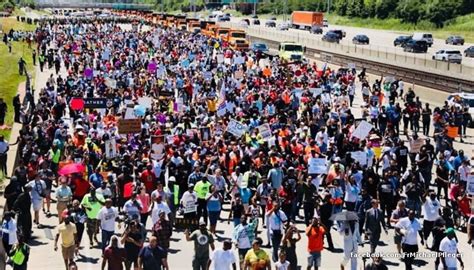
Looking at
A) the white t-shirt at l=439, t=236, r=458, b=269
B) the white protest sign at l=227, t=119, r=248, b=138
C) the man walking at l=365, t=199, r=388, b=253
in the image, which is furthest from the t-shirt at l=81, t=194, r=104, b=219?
the white protest sign at l=227, t=119, r=248, b=138

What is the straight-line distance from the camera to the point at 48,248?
15484 mm

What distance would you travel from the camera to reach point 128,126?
21.6 m

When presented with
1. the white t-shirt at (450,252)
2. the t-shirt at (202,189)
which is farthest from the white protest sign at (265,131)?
the white t-shirt at (450,252)

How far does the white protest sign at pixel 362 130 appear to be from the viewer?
68.9 feet

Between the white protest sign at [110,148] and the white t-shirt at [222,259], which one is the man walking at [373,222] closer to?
the white t-shirt at [222,259]

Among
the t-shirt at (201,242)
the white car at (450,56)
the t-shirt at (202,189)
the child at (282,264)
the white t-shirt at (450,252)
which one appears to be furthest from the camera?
the white car at (450,56)

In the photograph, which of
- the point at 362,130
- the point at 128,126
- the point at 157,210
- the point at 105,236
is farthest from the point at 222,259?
the point at 128,126

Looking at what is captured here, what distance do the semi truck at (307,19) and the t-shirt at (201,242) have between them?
85536 millimetres

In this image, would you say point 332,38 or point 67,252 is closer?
point 67,252

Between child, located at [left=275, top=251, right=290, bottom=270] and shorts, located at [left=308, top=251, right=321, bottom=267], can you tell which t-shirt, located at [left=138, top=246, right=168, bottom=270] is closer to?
child, located at [left=275, top=251, right=290, bottom=270]

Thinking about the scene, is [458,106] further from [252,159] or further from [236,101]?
[252,159]

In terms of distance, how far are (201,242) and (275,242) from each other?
1995 millimetres

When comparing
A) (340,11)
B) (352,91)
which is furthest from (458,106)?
(340,11)

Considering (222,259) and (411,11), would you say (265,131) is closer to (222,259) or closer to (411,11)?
(222,259)
